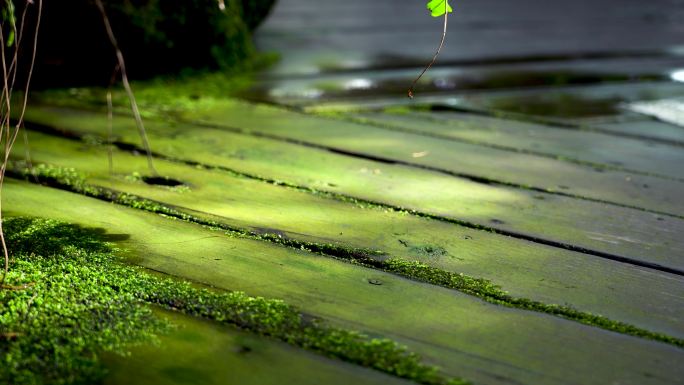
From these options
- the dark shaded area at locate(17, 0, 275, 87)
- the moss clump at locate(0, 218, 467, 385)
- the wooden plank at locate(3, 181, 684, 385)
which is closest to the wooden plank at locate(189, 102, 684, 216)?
the dark shaded area at locate(17, 0, 275, 87)

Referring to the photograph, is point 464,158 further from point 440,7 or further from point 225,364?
point 225,364

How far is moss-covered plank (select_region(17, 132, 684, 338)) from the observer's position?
3.64ft

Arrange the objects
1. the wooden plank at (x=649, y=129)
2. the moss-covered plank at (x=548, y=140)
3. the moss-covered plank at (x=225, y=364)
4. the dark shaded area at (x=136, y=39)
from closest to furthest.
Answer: the moss-covered plank at (x=225, y=364) → the moss-covered plank at (x=548, y=140) → the wooden plank at (x=649, y=129) → the dark shaded area at (x=136, y=39)

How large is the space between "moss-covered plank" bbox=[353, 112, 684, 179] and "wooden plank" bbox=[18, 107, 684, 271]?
17cm

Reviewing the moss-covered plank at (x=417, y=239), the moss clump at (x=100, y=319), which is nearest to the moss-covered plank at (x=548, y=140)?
the moss-covered plank at (x=417, y=239)

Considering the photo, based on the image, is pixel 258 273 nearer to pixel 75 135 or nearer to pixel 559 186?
pixel 559 186

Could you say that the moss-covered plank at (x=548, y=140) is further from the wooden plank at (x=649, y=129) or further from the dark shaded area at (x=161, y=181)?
the dark shaded area at (x=161, y=181)

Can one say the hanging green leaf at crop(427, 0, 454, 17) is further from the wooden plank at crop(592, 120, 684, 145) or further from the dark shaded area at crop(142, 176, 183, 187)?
the wooden plank at crop(592, 120, 684, 145)

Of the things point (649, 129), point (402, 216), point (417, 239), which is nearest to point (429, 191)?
point (402, 216)

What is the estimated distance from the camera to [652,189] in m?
1.69

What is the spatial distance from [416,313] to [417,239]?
0.28m

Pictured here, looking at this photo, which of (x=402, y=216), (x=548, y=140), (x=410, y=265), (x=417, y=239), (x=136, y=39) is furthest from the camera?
(x=136, y=39)

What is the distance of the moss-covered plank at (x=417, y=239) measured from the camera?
43.6 inches

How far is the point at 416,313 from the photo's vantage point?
1.03 meters
